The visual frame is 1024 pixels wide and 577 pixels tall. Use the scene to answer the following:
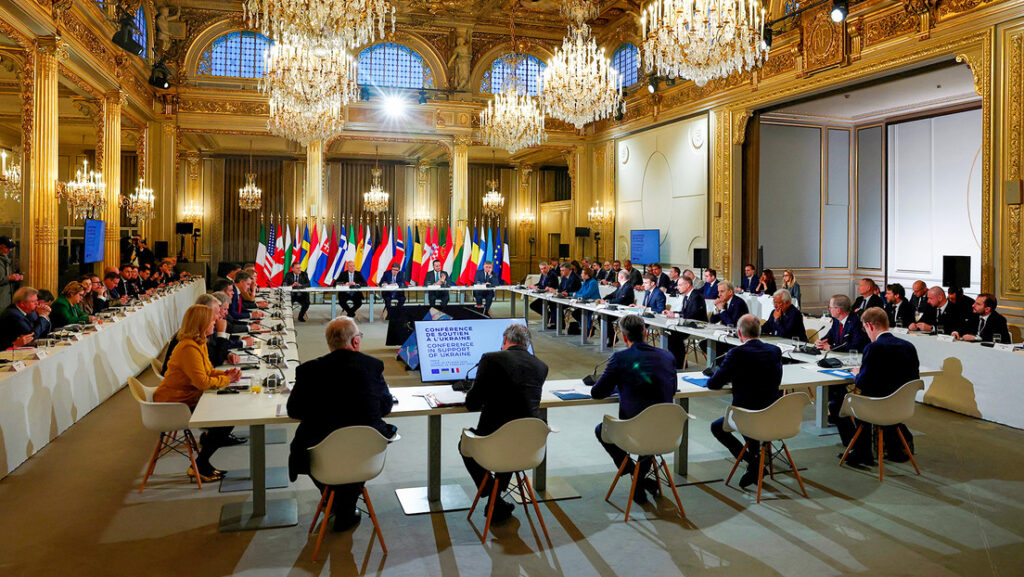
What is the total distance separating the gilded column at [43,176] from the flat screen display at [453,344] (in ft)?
22.1

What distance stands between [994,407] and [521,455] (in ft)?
16.4

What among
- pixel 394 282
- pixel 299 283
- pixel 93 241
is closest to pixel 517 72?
pixel 394 282

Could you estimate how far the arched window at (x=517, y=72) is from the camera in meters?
17.0

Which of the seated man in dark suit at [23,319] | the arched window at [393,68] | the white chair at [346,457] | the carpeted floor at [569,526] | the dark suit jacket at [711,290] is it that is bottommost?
the carpeted floor at [569,526]

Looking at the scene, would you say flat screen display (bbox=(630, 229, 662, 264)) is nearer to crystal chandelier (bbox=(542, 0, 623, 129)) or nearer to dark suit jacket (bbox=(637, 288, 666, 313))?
dark suit jacket (bbox=(637, 288, 666, 313))

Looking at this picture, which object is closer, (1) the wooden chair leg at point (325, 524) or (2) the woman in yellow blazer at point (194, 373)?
(1) the wooden chair leg at point (325, 524)

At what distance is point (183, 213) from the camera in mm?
18859

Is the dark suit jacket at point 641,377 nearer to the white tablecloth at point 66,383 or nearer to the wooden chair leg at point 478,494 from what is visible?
the wooden chair leg at point 478,494

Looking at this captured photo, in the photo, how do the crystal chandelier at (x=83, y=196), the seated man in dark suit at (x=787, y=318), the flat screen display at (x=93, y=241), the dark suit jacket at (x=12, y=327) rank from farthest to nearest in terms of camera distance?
the crystal chandelier at (x=83, y=196) < the flat screen display at (x=93, y=241) < the seated man in dark suit at (x=787, y=318) < the dark suit jacket at (x=12, y=327)

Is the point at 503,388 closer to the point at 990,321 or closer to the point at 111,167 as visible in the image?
the point at 990,321

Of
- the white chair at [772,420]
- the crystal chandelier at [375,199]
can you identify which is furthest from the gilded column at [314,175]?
the white chair at [772,420]

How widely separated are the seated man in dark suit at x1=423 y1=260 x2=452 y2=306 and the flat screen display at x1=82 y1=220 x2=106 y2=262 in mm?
5915

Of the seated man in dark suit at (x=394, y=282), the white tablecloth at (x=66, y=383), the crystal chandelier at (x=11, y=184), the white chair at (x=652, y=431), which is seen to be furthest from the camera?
the crystal chandelier at (x=11, y=184)

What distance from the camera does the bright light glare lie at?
1620cm
